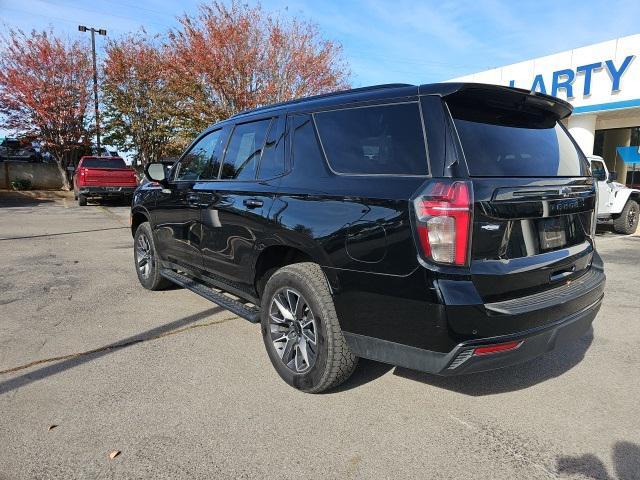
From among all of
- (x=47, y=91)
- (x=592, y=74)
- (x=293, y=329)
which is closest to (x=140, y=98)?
(x=47, y=91)

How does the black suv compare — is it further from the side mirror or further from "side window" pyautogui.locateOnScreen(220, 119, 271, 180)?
the side mirror

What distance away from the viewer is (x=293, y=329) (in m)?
3.35

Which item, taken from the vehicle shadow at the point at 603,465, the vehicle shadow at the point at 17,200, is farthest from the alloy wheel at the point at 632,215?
the vehicle shadow at the point at 17,200

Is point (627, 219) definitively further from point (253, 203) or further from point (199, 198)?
point (253, 203)

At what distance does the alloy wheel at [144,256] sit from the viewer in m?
5.72

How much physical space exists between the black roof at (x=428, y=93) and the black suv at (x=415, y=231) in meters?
0.01

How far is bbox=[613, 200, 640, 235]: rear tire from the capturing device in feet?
36.8

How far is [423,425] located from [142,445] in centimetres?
160

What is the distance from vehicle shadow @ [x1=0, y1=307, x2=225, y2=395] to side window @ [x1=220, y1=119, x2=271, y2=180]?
1487 millimetres

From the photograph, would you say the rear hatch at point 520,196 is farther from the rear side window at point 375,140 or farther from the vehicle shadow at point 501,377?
the vehicle shadow at point 501,377

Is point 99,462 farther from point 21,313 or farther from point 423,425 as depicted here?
point 21,313

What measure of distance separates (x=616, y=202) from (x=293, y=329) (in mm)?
10233

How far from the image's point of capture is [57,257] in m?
7.90

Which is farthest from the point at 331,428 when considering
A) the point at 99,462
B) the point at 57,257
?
the point at 57,257
